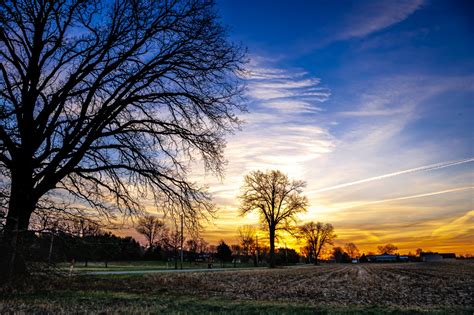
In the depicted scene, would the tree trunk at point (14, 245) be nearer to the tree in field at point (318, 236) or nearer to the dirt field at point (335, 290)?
the dirt field at point (335, 290)

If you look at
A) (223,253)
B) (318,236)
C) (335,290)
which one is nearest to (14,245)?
(335,290)

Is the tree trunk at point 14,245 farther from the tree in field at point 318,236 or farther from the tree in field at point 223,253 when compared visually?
the tree in field at point 318,236

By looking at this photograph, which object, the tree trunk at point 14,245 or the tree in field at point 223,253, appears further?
the tree in field at point 223,253

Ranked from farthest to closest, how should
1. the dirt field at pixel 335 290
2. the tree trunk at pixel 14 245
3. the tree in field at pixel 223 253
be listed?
the tree in field at pixel 223 253, the dirt field at pixel 335 290, the tree trunk at pixel 14 245

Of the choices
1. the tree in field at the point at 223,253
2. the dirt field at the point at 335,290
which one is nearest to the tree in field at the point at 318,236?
the tree in field at the point at 223,253

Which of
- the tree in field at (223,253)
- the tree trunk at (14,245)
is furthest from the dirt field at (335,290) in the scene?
the tree in field at (223,253)

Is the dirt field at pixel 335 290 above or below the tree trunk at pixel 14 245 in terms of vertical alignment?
below

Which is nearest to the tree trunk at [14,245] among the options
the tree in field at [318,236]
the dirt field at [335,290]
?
the dirt field at [335,290]

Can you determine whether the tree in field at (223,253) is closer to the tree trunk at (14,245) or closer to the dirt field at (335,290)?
the dirt field at (335,290)

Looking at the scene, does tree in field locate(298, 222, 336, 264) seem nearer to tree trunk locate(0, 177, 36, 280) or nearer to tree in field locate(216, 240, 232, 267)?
tree in field locate(216, 240, 232, 267)

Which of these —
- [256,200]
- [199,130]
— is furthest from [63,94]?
[256,200]

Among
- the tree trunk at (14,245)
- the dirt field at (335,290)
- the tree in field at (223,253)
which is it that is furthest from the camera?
the tree in field at (223,253)

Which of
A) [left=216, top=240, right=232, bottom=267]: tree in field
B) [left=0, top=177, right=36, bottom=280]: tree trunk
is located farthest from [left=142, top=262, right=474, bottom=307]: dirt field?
[left=216, top=240, right=232, bottom=267]: tree in field

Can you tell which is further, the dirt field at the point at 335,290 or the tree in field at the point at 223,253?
the tree in field at the point at 223,253
